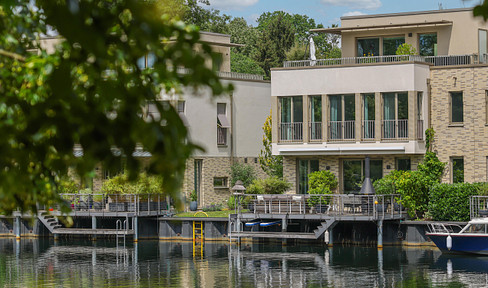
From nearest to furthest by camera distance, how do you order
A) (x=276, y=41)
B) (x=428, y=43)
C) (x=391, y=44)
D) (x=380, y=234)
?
1. (x=380, y=234)
2. (x=428, y=43)
3. (x=391, y=44)
4. (x=276, y=41)

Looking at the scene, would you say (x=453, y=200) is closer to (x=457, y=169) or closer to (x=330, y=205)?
(x=457, y=169)

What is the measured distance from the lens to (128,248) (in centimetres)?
3847

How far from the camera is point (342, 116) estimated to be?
3978 centimetres

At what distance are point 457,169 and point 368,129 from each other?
13.8 feet

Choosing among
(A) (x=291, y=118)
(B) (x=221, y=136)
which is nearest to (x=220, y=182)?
(B) (x=221, y=136)

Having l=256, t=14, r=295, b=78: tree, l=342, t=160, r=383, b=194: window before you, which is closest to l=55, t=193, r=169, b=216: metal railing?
l=342, t=160, r=383, b=194: window

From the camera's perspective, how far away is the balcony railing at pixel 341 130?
130 feet

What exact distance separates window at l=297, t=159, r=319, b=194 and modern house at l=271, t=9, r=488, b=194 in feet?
0.15

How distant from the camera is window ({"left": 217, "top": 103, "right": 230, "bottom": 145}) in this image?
152 feet

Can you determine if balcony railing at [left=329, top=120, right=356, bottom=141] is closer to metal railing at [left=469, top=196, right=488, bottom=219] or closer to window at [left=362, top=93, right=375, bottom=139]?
window at [left=362, top=93, right=375, bottom=139]

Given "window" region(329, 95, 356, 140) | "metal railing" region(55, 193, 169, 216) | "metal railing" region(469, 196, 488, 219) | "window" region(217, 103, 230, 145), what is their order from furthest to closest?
"window" region(217, 103, 230, 145)
"metal railing" region(55, 193, 169, 216)
"window" region(329, 95, 356, 140)
"metal railing" region(469, 196, 488, 219)

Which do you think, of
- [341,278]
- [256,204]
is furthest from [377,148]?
[341,278]

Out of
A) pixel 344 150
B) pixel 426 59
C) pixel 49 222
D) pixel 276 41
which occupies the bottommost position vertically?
pixel 49 222

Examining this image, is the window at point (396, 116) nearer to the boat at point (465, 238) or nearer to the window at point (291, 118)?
the window at point (291, 118)
